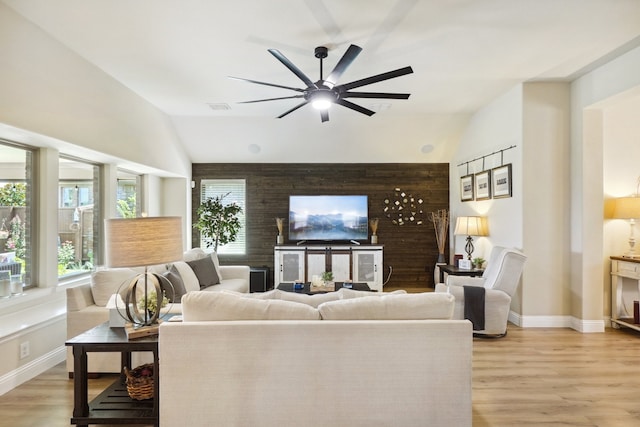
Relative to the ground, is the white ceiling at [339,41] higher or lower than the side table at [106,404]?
higher

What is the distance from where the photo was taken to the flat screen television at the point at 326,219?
6777 millimetres

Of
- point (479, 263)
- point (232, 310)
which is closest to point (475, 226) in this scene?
point (479, 263)

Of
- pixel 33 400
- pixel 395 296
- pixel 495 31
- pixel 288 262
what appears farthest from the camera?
pixel 288 262

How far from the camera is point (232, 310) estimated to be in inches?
82.4

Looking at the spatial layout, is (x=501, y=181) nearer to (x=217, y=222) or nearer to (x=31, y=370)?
(x=217, y=222)

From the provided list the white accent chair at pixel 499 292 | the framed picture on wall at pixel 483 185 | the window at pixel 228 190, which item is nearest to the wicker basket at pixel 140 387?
the white accent chair at pixel 499 292

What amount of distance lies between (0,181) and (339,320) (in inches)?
140

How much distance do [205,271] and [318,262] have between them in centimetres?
233

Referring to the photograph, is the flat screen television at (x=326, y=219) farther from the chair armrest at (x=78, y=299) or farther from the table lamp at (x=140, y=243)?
the table lamp at (x=140, y=243)

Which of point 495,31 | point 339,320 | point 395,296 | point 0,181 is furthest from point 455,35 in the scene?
point 0,181

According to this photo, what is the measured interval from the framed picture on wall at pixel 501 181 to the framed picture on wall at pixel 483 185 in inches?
4.0

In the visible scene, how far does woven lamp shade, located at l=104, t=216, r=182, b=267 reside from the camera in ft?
7.18

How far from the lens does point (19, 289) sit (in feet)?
10.9

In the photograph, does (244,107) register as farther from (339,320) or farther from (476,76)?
(339,320)
